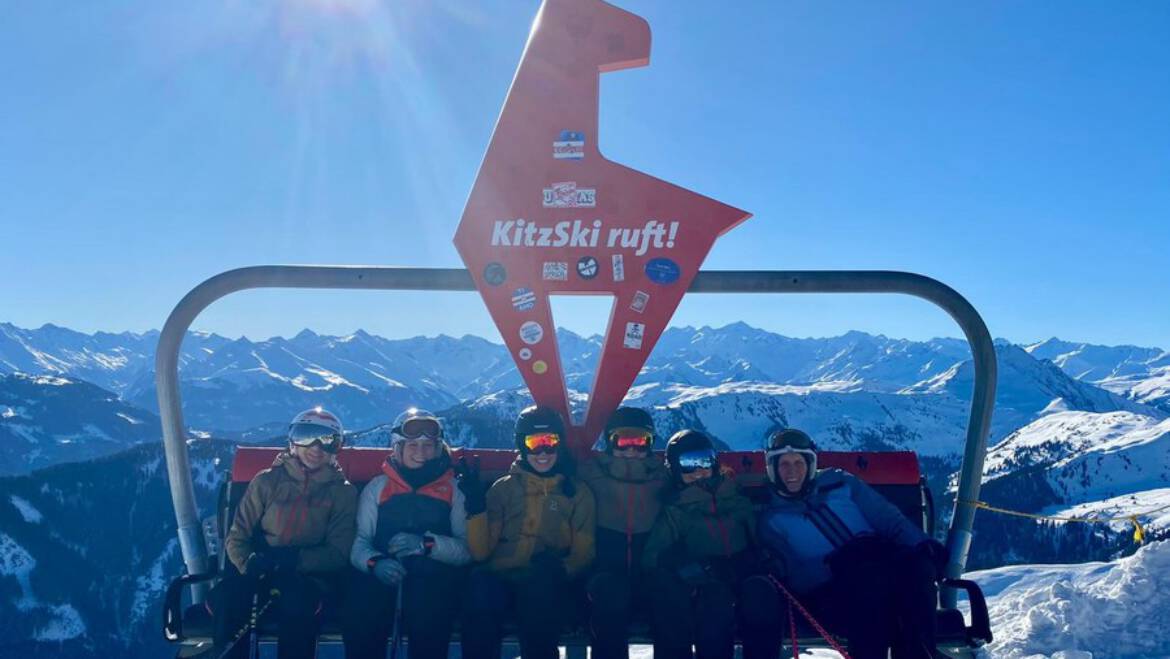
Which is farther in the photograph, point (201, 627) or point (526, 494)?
point (526, 494)

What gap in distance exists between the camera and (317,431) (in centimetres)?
643

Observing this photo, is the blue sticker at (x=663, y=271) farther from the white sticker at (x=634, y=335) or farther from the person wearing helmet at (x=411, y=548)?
the person wearing helmet at (x=411, y=548)

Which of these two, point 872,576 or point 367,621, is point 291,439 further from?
point 872,576

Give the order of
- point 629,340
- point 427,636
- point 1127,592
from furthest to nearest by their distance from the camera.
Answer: point 1127,592 < point 629,340 < point 427,636

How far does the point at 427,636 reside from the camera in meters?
5.43

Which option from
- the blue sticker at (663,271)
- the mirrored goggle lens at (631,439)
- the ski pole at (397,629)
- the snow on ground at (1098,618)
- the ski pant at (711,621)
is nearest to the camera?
the ski pant at (711,621)

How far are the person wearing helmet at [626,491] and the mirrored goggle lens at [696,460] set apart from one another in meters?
0.26

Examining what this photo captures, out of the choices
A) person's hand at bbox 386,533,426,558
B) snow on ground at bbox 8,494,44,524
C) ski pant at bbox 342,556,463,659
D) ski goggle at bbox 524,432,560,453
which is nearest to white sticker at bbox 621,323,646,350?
ski goggle at bbox 524,432,560,453

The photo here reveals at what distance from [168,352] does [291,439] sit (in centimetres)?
119

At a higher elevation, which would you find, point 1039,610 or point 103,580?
point 1039,610

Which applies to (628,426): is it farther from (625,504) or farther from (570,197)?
(570,197)

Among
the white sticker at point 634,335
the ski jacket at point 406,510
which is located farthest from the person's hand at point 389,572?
the white sticker at point 634,335

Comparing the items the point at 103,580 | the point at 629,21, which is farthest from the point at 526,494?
the point at 103,580

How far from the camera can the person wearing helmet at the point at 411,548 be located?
5.47 metres
